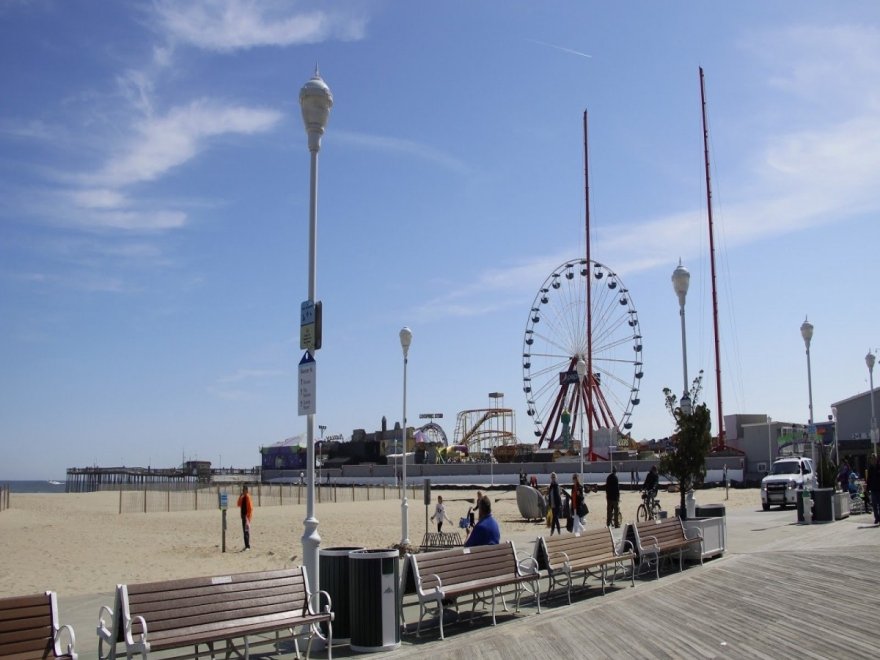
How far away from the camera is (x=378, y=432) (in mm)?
117188

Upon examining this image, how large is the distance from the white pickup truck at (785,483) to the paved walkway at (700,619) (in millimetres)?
15546

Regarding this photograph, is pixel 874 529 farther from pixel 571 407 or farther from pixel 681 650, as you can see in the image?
pixel 571 407

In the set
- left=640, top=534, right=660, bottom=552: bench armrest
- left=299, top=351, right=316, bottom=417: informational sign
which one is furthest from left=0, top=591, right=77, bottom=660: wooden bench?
left=640, top=534, right=660, bottom=552: bench armrest

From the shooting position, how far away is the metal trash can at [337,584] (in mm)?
8555

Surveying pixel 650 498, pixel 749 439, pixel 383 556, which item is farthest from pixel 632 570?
pixel 749 439

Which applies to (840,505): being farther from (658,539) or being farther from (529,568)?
(529,568)

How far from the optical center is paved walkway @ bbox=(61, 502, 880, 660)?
8016 mm

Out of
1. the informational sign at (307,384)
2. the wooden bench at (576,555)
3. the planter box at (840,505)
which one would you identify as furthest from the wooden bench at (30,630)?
the planter box at (840,505)

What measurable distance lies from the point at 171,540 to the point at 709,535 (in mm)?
18312

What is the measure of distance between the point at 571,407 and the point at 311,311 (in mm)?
65195

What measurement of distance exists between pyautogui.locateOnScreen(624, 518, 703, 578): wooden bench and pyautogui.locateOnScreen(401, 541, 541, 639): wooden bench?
8.30ft

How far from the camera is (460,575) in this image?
30.7 feet

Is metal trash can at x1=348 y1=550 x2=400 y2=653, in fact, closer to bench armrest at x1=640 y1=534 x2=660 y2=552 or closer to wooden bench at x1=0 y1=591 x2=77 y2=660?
Result: wooden bench at x1=0 y1=591 x2=77 y2=660

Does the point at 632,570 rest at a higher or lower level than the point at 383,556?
lower
